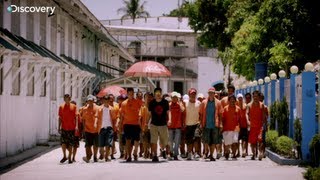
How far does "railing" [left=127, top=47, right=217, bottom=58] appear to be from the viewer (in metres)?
59.0

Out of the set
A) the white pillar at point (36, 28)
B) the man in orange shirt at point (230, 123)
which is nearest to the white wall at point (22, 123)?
the white pillar at point (36, 28)

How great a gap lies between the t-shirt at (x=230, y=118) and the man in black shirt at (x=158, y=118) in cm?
156

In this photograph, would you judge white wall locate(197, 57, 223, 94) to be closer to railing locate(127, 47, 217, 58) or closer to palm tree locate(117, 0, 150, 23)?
railing locate(127, 47, 217, 58)

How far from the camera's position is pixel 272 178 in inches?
433

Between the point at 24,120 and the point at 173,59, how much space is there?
43804 millimetres

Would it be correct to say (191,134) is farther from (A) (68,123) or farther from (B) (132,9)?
(B) (132,9)

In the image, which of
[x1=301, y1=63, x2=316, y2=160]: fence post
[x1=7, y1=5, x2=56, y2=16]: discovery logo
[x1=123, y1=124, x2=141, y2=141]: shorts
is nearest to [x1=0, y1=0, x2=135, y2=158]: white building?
[x1=7, y1=5, x2=56, y2=16]: discovery logo

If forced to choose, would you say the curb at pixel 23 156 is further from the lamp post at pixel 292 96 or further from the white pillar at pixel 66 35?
the lamp post at pixel 292 96

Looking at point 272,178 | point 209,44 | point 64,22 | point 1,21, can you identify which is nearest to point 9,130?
point 1,21

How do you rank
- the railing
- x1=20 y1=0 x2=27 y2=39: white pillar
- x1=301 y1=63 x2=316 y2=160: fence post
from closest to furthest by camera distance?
x1=301 y1=63 x2=316 y2=160: fence post, x1=20 y1=0 x2=27 y2=39: white pillar, the railing

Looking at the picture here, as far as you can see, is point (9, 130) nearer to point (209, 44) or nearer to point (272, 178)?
point (272, 178)

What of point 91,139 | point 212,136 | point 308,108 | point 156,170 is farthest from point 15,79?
point 308,108

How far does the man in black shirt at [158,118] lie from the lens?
14586mm

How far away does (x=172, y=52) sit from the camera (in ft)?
194
